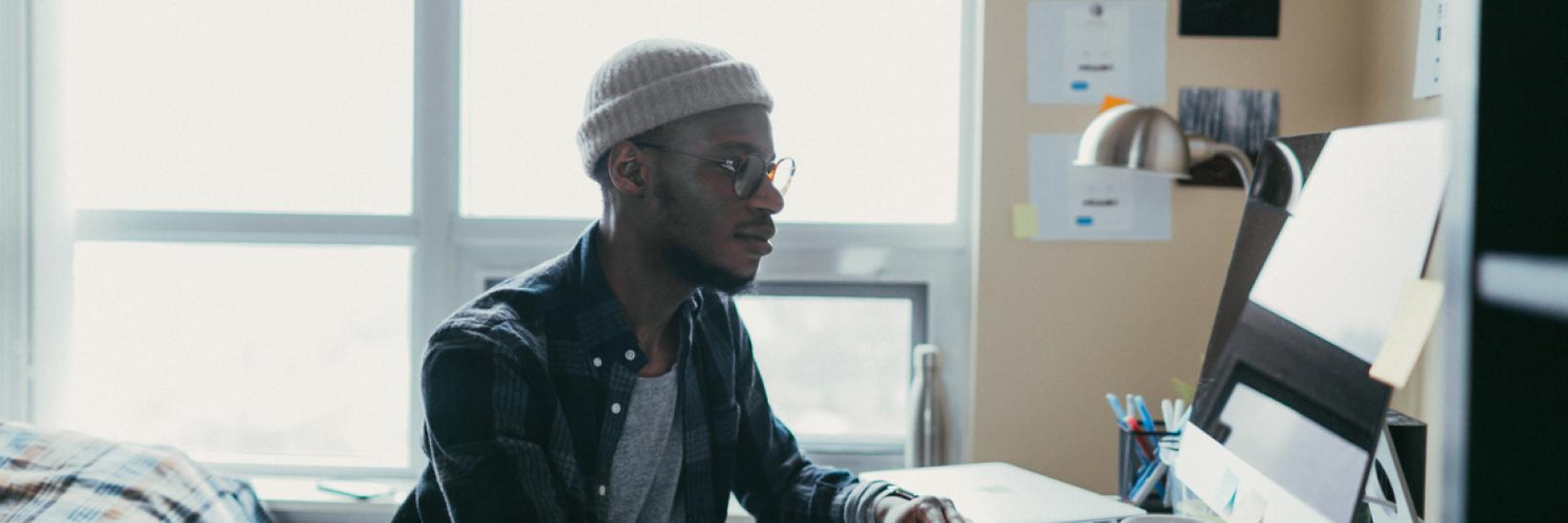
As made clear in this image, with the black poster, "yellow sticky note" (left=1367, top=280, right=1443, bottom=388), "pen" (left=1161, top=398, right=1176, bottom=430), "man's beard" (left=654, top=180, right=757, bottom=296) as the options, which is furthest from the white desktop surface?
the black poster

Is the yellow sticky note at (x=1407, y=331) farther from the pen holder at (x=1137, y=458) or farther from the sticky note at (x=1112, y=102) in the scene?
the sticky note at (x=1112, y=102)

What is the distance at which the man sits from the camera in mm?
1185

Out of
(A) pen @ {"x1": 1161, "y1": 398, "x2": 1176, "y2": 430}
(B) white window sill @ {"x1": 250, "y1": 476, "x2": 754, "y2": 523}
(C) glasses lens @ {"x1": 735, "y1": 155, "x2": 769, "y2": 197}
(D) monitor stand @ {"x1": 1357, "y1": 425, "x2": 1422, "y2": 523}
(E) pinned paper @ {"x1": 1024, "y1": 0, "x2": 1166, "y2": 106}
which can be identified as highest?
(E) pinned paper @ {"x1": 1024, "y1": 0, "x2": 1166, "y2": 106}

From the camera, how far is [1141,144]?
Result: 1569 millimetres

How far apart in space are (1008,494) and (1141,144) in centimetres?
55

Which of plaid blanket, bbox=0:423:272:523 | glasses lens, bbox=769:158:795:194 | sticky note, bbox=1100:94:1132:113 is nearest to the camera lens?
glasses lens, bbox=769:158:795:194

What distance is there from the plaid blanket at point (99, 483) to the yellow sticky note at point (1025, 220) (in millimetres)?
1315

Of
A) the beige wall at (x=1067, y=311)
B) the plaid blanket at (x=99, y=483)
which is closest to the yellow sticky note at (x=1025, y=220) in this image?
the beige wall at (x=1067, y=311)

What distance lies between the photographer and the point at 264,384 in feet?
6.79

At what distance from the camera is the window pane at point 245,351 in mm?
2033

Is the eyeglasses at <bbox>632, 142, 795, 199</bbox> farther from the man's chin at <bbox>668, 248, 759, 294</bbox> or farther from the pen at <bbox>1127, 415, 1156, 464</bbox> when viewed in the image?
the pen at <bbox>1127, 415, 1156, 464</bbox>

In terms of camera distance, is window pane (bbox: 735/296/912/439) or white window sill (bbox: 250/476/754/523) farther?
window pane (bbox: 735/296/912/439)

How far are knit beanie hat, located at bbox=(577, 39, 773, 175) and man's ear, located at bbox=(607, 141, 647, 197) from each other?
0.04 feet

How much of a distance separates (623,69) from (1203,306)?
1.06 m
